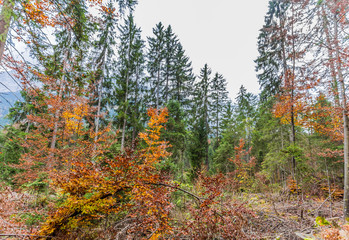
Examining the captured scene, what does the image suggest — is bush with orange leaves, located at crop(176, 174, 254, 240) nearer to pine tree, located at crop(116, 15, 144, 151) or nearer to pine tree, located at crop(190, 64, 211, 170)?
pine tree, located at crop(190, 64, 211, 170)

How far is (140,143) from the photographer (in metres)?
8.32

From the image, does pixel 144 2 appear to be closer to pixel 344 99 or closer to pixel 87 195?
pixel 87 195

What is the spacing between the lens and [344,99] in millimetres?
4652

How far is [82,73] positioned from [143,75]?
1460 cm

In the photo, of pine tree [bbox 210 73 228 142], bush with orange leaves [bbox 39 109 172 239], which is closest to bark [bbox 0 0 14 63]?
bush with orange leaves [bbox 39 109 172 239]

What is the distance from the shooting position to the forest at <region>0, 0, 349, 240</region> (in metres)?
2.57

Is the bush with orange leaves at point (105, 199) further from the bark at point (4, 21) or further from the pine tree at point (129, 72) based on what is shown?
the pine tree at point (129, 72)

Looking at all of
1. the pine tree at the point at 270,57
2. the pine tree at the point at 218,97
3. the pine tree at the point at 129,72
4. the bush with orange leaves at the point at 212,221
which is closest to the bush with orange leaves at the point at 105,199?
the bush with orange leaves at the point at 212,221

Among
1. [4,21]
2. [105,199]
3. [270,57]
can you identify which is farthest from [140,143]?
[270,57]

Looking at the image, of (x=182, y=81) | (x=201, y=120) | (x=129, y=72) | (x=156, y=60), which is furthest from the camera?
(x=182, y=81)

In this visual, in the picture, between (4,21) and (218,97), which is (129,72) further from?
(4,21)

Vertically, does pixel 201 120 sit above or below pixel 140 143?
above

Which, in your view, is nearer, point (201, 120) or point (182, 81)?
point (201, 120)

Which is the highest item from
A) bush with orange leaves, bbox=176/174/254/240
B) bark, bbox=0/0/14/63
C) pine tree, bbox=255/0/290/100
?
pine tree, bbox=255/0/290/100
